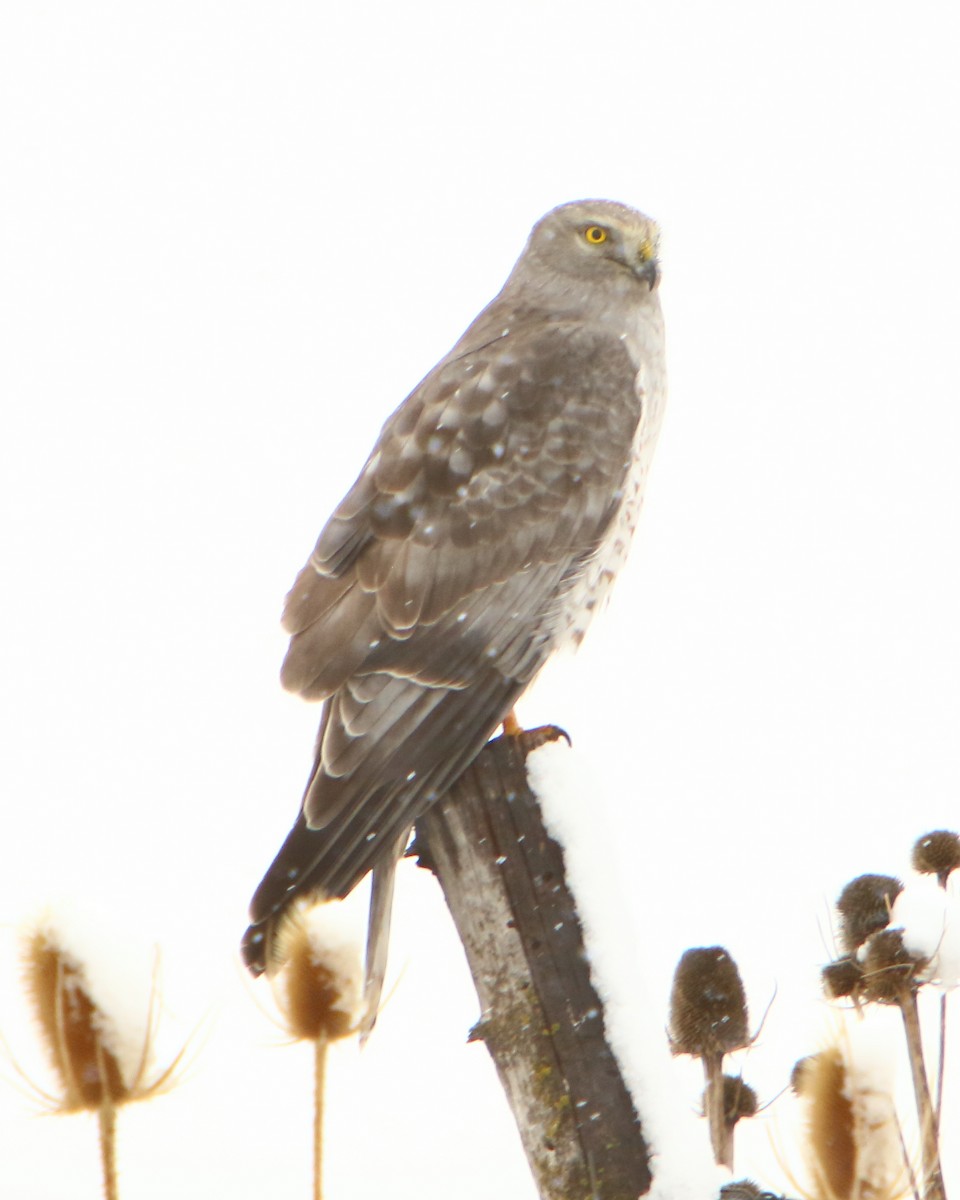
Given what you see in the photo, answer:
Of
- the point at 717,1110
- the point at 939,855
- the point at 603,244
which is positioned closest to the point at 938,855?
the point at 939,855

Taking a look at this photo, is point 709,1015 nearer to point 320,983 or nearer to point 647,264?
point 320,983

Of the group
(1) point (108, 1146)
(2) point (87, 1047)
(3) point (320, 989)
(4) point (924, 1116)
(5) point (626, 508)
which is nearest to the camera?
(1) point (108, 1146)

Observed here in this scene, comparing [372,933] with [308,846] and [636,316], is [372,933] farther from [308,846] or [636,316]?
[636,316]

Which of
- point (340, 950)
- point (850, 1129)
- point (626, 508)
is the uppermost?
point (626, 508)

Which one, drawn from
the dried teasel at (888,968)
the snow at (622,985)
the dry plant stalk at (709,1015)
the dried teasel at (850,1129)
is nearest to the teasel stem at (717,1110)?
the dry plant stalk at (709,1015)

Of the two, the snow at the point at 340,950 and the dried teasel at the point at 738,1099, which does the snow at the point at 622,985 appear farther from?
the snow at the point at 340,950

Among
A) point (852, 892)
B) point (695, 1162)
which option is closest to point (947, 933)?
point (852, 892)
